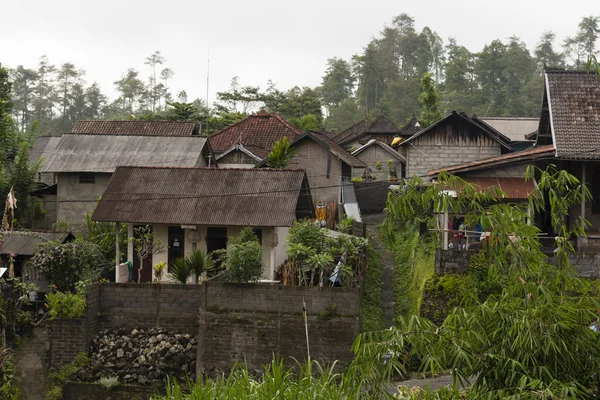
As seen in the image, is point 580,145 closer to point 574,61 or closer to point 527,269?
point 527,269

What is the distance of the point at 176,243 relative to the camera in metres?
23.7

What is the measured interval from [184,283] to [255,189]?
3.66 meters

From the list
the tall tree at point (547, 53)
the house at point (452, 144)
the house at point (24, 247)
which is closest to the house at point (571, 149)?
the house at point (452, 144)

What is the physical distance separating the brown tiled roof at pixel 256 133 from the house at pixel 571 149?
18.1m

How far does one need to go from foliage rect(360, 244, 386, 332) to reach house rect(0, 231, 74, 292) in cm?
918

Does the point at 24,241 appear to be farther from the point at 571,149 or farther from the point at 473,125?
the point at 473,125

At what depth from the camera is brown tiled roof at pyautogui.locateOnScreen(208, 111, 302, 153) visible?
128ft

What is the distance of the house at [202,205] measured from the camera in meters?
22.8

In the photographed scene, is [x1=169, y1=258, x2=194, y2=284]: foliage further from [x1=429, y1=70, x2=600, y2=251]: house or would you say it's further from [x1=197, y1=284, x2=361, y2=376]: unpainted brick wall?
[x1=429, y1=70, x2=600, y2=251]: house

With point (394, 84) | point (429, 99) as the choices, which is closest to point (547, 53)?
point (394, 84)

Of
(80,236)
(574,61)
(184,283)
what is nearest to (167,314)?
(184,283)

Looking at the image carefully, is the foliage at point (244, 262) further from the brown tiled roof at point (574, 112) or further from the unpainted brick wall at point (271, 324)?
the brown tiled roof at point (574, 112)

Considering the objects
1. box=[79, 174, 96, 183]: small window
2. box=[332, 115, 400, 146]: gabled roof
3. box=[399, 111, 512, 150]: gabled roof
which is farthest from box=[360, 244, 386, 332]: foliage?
box=[332, 115, 400, 146]: gabled roof

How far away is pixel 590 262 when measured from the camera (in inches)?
739
